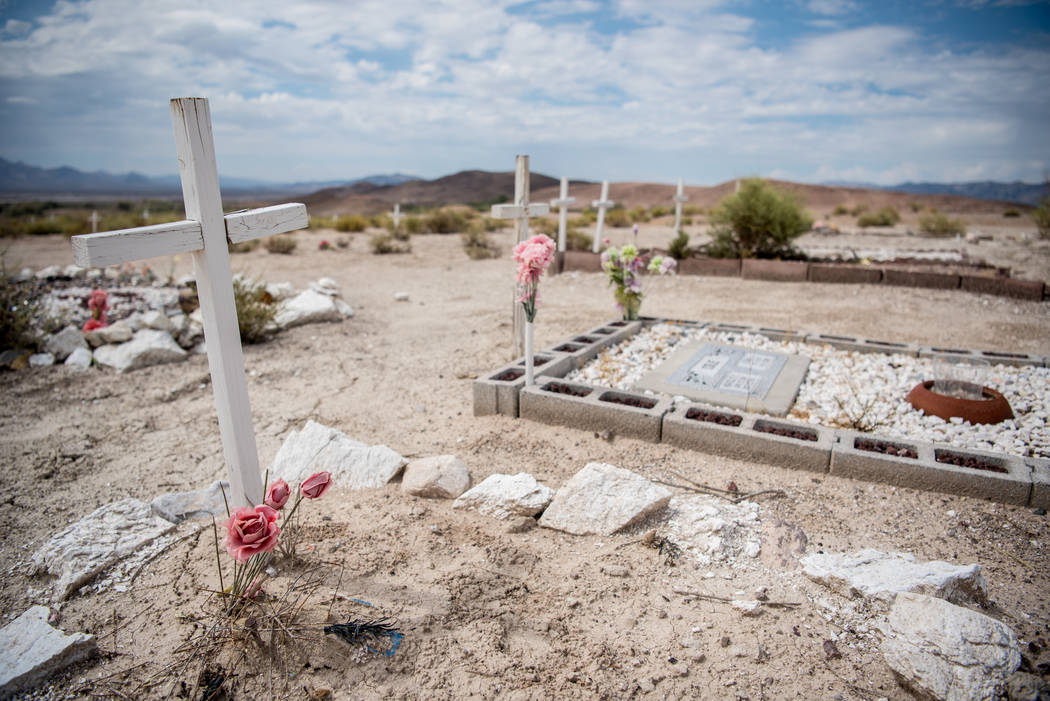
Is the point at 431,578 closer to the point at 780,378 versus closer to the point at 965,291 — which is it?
the point at 780,378

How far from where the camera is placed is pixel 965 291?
325 inches

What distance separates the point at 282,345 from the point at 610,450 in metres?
4.06

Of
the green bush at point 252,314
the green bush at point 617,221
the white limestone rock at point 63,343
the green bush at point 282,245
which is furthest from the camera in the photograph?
the green bush at point 617,221

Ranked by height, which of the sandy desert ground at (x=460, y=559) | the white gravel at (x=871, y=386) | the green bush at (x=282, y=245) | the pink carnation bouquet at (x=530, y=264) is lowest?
the sandy desert ground at (x=460, y=559)

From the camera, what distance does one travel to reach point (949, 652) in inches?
73.9

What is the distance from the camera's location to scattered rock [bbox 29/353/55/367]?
546 centimetres

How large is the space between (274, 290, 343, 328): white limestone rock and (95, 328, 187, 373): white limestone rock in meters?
1.12

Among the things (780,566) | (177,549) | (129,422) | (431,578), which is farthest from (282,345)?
(780,566)

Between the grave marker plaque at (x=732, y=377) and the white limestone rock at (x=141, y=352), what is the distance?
4414mm

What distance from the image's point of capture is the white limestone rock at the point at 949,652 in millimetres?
1825

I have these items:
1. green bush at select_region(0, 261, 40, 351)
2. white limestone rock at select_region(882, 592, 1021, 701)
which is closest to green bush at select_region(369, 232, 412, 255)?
green bush at select_region(0, 261, 40, 351)

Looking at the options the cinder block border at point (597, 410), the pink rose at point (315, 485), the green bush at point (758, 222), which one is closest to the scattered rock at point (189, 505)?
the pink rose at point (315, 485)

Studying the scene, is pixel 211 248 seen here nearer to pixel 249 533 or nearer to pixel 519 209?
pixel 249 533

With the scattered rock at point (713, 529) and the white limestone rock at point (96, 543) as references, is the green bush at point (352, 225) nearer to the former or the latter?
the white limestone rock at point (96, 543)
